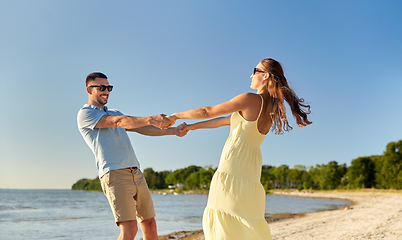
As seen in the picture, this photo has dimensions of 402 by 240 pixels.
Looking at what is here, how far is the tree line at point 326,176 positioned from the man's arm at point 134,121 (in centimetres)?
5644

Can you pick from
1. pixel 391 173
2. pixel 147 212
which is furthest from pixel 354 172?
pixel 147 212

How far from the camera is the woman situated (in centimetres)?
247

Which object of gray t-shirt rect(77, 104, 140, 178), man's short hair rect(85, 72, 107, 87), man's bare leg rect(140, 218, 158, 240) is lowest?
man's bare leg rect(140, 218, 158, 240)

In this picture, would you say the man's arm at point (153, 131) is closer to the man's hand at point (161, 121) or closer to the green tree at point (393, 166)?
the man's hand at point (161, 121)

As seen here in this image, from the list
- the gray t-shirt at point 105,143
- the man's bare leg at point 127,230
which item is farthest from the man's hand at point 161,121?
the man's bare leg at point 127,230

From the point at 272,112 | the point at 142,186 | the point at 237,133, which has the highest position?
the point at 272,112

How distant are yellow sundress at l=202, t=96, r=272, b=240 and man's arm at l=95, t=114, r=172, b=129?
3.30 ft

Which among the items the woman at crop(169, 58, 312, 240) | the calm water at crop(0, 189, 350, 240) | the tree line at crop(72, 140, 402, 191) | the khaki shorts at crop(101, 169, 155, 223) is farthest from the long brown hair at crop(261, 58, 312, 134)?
the tree line at crop(72, 140, 402, 191)

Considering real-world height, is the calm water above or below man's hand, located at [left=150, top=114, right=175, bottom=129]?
below

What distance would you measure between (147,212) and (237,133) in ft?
5.83

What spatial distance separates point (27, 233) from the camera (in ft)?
47.6

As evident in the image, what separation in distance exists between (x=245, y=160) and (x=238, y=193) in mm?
271

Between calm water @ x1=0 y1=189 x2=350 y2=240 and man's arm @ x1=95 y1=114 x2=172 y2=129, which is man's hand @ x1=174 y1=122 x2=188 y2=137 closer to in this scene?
man's arm @ x1=95 y1=114 x2=172 y2=129

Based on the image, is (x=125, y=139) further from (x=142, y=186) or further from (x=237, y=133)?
(x=237, y=133)
